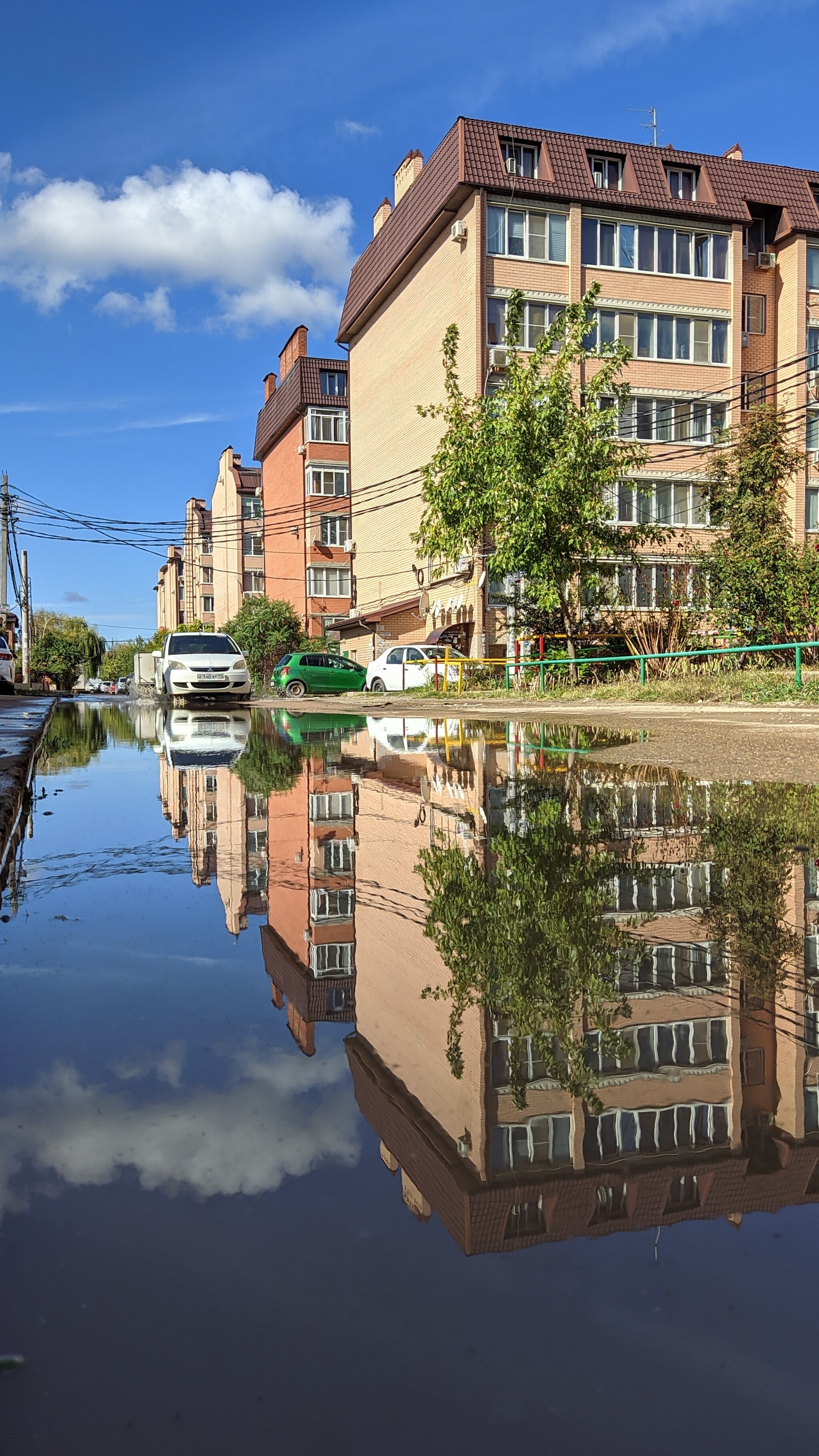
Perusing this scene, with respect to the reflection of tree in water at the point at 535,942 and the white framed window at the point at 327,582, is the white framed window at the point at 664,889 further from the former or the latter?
the white framed window at the point at 327,582

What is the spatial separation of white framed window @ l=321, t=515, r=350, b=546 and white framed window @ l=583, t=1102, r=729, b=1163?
6039 cm

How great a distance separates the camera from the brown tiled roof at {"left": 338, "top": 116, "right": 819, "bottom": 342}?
3847cm

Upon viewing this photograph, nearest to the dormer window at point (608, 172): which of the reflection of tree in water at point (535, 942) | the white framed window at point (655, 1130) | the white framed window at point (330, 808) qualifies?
the white framed window at point (330, 808)

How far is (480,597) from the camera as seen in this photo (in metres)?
38.6

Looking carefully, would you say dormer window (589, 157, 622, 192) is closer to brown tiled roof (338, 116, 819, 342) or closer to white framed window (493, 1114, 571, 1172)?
brown tiled roof (338, 116, 819, 342)

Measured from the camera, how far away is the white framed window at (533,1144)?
2098 millimetres

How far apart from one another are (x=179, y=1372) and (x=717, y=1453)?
2.37 ft

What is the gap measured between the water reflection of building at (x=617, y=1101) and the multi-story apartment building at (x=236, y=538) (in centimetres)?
7226

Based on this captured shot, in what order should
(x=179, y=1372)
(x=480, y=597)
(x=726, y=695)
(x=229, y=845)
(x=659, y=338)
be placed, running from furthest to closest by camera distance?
(x=659, y=338)
(x=480, y=597)
(x=726, y=695)
(x=229, y=845)
(x=179, y=1372)

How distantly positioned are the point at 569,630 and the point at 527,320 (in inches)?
644

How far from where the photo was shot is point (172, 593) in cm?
13450

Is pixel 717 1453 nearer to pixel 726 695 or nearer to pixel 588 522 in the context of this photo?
pixel 726 695

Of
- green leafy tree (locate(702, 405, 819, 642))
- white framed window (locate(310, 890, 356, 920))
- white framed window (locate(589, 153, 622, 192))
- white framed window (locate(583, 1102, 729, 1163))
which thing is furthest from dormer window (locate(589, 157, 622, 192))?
white framed window (locate(583, 1102, 729, 1163))

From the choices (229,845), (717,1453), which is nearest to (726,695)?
(229,845)
